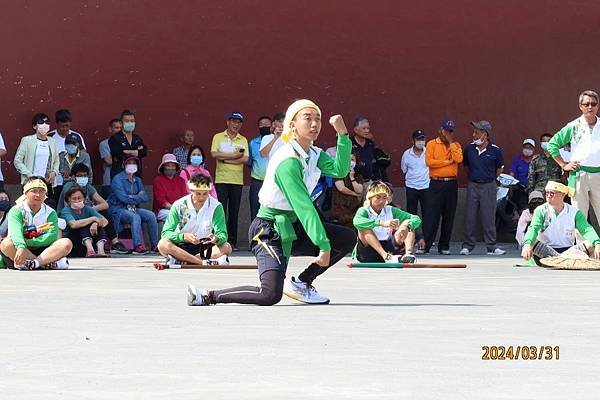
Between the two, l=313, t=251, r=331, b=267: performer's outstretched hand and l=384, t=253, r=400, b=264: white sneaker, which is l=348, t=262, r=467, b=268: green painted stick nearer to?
l=384, t=253, r=400, b=264: white sneaker

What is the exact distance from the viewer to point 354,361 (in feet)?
26.0

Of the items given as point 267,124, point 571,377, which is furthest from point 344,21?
point 571,377

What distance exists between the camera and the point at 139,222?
2117 cm

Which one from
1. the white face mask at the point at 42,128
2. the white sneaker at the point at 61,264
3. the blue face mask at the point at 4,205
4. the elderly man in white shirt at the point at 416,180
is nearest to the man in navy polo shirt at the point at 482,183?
the elderly man in white shirt at the point at 416,180

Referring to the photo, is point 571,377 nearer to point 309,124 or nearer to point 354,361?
point 354,361

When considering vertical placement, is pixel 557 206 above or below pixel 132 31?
below

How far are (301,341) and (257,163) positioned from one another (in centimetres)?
1296

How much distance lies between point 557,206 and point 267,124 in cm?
589

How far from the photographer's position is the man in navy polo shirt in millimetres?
22203

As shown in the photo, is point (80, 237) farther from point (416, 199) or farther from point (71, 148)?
point (416, 199)

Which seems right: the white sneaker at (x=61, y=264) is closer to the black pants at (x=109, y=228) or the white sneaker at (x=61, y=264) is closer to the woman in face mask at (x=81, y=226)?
the woman in face mask at (x=81, y=226)

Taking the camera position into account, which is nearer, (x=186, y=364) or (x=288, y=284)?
(x=186, y=364)

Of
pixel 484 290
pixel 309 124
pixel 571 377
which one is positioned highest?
pixel 309 124

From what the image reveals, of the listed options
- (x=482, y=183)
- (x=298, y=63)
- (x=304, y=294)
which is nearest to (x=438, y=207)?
(x=482, y=183)
